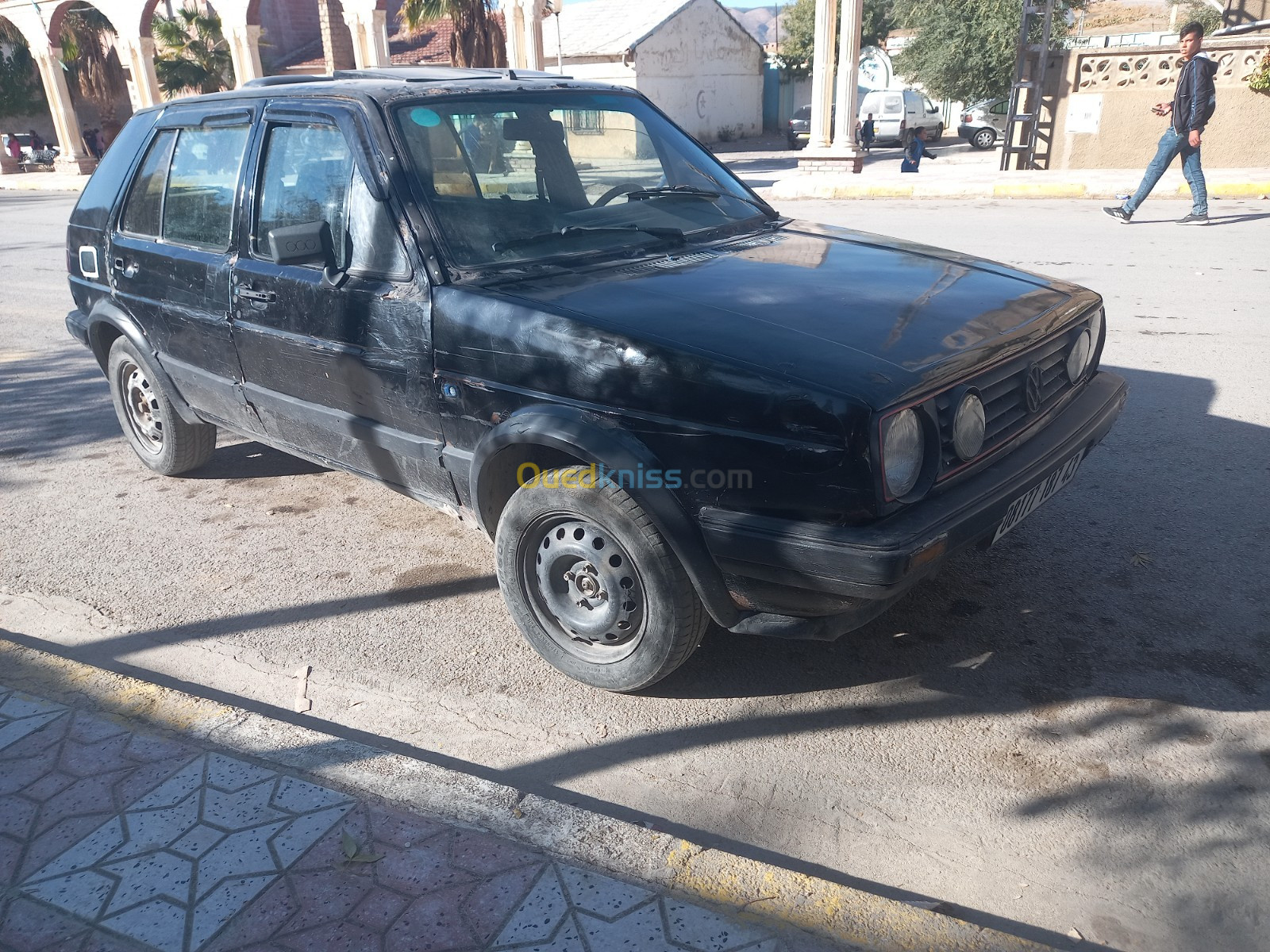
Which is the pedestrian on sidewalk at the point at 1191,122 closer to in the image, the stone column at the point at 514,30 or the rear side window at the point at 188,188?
the rear side window at the point at 188,188

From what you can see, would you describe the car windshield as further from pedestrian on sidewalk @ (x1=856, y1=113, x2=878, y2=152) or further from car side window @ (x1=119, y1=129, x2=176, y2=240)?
pedestrian on sidewalk @ (x1=856, y1=113, x2=878, y2=152)

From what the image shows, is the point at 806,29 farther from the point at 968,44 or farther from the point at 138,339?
the point at 138,339

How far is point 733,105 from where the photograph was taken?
4119 centimetres

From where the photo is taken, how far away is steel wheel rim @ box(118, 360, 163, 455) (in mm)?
5086

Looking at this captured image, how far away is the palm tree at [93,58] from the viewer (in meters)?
34.4

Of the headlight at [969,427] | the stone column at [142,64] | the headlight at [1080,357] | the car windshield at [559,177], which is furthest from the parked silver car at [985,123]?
the headlight at [969,427]

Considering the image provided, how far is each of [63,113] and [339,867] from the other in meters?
37.3

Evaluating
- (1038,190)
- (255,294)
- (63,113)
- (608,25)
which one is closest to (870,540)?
(255,294)

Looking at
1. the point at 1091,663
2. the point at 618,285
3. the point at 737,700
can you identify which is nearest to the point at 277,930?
the point at 737,700

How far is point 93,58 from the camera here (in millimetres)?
35938

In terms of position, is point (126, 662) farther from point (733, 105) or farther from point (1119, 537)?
point (733, 105)

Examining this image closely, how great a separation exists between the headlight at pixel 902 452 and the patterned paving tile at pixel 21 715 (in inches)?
102

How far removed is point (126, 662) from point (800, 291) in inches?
107

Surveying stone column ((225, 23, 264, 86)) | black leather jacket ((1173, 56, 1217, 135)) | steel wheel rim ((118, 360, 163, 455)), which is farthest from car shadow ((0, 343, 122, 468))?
stone column ((225, 23, 264, 86))
